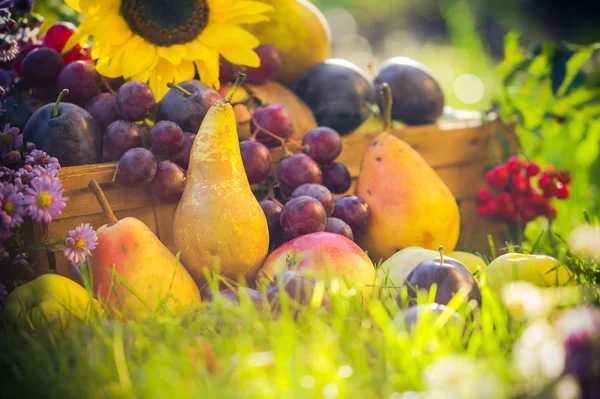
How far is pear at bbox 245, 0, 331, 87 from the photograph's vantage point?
6.50ft

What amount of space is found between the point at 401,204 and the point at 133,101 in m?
0.76

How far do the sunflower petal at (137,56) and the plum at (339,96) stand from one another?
1.82 feet

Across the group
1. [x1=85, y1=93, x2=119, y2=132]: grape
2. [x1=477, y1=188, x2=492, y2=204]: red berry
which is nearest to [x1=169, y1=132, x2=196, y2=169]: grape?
[x1=85, y1=93, x2=119, y2=132]: grape

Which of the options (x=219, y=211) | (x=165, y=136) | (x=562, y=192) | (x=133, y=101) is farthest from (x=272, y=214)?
(x=562, y=192)

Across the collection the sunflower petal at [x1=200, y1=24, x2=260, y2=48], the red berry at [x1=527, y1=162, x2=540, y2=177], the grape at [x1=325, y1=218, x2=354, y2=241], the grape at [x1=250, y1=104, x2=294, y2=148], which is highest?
the sunflower petal at [x1=200, y1=24, x2=260, y2=48]

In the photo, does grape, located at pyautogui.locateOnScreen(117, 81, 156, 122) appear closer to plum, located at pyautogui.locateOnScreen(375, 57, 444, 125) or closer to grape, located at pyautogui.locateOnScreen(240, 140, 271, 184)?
grape, located at pyautogui.locateOnScreen(240, 140, 271, 184)

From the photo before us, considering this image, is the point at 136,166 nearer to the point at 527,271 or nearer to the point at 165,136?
the point at 165,136

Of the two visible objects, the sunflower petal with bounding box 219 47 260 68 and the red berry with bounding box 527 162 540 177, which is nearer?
the sunflower petal with bounding box 219 47 260 68

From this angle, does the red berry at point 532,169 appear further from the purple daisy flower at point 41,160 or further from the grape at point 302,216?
the purple daisy flower at point 41,160

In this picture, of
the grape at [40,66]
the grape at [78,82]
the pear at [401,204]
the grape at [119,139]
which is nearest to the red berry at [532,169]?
the pear at [401,204]

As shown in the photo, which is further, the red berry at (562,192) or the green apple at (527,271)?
the red berry at (562,192)

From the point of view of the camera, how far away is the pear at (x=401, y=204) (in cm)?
167

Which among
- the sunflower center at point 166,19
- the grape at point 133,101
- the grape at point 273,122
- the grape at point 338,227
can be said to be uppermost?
the sunflower center at point 166,19

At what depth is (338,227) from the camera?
1543 millimetres
